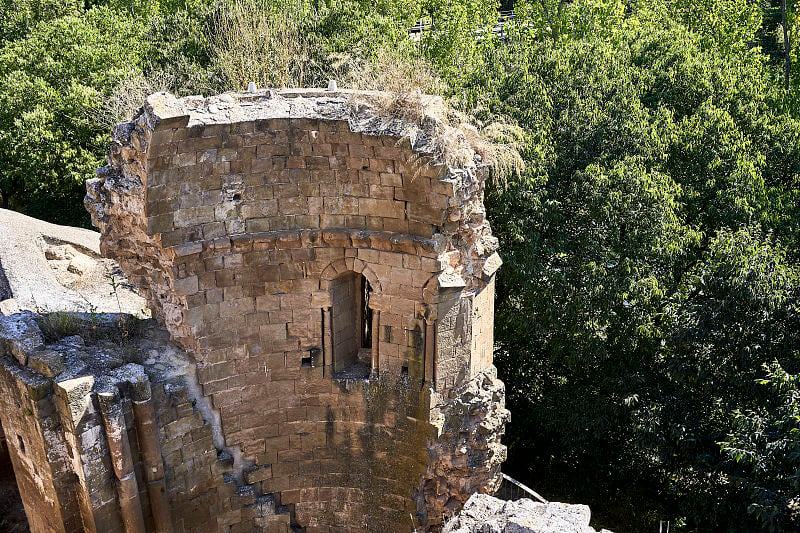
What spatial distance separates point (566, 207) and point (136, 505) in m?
9.36

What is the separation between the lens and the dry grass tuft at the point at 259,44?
18.7 meters

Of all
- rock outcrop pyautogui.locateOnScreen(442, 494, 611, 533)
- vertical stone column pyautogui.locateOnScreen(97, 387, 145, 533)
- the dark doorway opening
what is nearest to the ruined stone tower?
vertical stone column pyautogui.locateOnScreen(97, 387, 145, 533)

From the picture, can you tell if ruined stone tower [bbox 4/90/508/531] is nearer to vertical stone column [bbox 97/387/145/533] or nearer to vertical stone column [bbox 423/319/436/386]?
vertical stone column [bbox 423/319/436/386]

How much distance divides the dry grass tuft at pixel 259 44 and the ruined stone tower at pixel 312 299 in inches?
240

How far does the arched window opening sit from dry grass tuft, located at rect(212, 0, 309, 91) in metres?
6.20

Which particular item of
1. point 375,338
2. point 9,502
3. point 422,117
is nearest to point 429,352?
point 375,338

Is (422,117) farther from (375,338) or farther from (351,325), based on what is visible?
(351,325)

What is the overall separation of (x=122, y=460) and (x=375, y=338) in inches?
152

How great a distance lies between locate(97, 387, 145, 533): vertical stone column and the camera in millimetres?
11234

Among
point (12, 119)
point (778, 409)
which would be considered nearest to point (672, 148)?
point (778, 409)

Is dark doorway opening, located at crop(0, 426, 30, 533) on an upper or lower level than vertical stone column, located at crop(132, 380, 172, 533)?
lower

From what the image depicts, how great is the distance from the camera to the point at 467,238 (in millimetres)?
12047

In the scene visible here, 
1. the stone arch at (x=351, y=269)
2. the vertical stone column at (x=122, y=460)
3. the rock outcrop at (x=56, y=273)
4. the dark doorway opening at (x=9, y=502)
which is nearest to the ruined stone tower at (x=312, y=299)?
the stone arch at (x=351, y=269)

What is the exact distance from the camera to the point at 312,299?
12.6m
